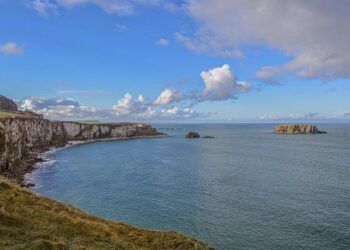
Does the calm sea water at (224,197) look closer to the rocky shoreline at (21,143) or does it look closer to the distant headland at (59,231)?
the rocky shoreline at (21,143)

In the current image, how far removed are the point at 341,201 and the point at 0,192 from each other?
4993cm

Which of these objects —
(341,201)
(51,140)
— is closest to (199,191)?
(341,201)

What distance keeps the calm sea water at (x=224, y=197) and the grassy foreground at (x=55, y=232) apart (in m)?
10.4

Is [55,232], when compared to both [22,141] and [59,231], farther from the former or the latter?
[22,141]

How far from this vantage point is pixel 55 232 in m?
26.1

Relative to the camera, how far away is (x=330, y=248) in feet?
127

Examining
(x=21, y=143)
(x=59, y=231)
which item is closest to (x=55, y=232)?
(x=59, y=231)

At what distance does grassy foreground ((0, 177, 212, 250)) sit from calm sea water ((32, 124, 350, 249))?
34.1 feet

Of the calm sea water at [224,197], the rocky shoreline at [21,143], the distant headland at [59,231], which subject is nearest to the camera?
the distant headland at [59,231]

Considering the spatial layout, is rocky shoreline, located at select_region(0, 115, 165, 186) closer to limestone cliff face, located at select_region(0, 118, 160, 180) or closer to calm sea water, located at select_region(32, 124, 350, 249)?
limestone cliff face, located at select_region(0, 118, 160, 180)

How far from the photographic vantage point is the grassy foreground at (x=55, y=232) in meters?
22.8

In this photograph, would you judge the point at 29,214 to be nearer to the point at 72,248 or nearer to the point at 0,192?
the point at 0,192

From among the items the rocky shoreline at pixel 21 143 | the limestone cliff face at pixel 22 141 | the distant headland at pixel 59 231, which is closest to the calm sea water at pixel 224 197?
the rocky shoreline at pixel 21 143

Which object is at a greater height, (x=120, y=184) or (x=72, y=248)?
(x=72, y=248)
